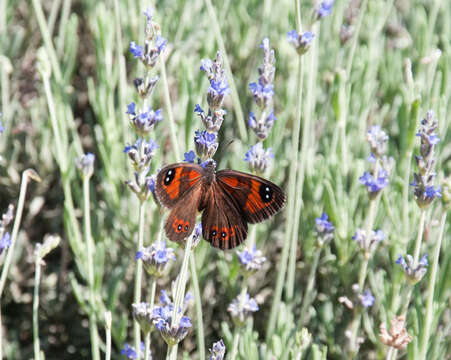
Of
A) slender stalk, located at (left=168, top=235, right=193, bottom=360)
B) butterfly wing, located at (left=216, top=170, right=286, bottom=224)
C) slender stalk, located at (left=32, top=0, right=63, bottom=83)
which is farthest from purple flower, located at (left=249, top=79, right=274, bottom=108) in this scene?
slender stalk, located at (left=32, top=0, right=63, bottom=83)

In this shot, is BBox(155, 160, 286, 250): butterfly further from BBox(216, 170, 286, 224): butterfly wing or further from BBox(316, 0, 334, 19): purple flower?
BBox(316, 0, 334, 19): purple flower

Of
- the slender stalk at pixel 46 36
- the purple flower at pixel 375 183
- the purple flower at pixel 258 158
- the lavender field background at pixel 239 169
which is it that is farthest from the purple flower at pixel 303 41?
the slender stalk at pixel 46 36

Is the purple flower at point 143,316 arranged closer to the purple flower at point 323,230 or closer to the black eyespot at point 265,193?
the black eyespot at point 265,193

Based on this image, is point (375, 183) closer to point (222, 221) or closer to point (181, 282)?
point (222, 221)

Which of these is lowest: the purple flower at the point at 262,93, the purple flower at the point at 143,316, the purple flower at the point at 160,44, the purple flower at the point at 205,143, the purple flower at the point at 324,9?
the purple flower at the point at 143,316

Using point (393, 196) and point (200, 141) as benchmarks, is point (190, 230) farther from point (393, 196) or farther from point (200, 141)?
point (393, 196)

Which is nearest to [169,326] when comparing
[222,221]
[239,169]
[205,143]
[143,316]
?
[143,316]
